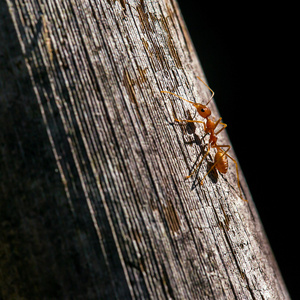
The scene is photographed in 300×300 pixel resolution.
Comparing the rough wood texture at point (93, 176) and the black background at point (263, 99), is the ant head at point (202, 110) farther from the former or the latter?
the black background at point (263, 99)

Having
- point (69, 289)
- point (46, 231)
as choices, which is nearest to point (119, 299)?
point (69, 289)

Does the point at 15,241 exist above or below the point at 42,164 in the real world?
below

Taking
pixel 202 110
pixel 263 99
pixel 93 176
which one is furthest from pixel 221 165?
pixel 263 99

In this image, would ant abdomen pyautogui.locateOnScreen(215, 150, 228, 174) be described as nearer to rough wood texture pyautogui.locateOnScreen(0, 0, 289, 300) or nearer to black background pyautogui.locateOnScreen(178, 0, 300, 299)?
rough wood texture pyautogui.locateOnScreen(0, 0, 289, 300)

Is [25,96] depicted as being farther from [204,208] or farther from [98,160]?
[204,208]

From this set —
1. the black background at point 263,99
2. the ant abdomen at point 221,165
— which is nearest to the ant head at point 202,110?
the ant abdomen at point 221,165

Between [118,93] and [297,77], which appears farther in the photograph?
[297,77]

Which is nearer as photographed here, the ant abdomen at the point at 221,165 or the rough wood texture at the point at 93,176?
the rough wood texture at the point at 93,176
